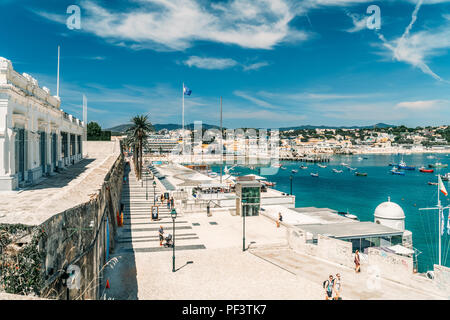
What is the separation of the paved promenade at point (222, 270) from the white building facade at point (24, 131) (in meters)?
6.84

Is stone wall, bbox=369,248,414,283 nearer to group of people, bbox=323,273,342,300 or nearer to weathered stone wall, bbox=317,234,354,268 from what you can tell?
weathered stone wall, bbox=317,234,354,268

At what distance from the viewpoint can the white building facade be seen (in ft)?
48.2

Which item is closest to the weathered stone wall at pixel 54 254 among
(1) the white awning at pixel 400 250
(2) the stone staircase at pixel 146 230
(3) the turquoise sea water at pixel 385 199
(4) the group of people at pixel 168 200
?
(2) the stone staircase at pixel 146 230

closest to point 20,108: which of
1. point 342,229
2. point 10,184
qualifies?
point 10,184

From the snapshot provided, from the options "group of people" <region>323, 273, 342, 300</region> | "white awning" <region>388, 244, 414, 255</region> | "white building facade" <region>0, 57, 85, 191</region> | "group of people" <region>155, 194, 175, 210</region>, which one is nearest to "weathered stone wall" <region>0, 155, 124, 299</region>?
"white building facade" <region>0, 57, 85, 191</region>

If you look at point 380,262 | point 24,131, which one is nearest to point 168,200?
point 24,131

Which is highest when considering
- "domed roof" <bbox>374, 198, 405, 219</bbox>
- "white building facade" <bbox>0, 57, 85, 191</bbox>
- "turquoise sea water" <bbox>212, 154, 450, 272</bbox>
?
"white building facade" <bbox>0, 57, 85, 191</bbox>

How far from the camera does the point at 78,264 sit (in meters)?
8.89

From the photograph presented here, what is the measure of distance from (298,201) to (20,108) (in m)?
60.6

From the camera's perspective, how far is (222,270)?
17.0 m

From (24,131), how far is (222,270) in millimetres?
13675

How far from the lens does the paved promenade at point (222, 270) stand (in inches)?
554

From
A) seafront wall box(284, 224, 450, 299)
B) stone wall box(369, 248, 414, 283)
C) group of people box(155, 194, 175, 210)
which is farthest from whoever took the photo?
group of people box(155, 194, 175, 210)

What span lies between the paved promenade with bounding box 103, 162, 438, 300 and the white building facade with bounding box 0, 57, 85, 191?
684cm
